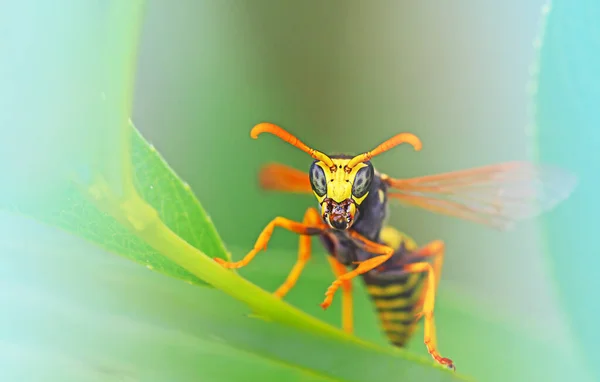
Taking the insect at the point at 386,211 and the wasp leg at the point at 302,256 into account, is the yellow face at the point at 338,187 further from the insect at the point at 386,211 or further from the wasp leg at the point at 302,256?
the wasp leg at the point at 302,256

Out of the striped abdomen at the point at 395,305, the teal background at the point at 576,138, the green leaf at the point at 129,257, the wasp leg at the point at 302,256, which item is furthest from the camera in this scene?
the striped abdomen at the point at 395,305

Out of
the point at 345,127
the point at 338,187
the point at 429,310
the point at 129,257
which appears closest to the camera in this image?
the point at 129,257

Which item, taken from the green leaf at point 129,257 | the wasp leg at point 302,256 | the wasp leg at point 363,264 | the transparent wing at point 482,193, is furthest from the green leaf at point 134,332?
the transparent wing at point 482,193

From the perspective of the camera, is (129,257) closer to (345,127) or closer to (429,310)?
(429,310)

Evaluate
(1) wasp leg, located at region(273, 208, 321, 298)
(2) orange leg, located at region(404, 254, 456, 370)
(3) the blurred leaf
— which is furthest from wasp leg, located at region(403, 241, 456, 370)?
(3) the blurred leaf

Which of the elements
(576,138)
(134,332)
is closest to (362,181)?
(576,138)

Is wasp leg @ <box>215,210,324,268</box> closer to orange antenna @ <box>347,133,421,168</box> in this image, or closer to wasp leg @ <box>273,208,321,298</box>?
wasp leg @ <box>273,208,321,298</box>

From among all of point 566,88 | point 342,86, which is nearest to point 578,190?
point 566,88
